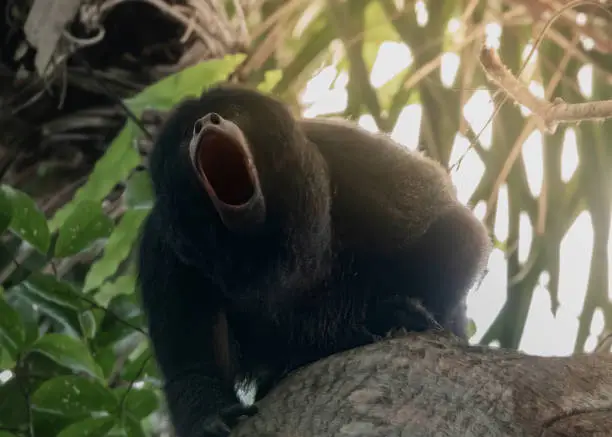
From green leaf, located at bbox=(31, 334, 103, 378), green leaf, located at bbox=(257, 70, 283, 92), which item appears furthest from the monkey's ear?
green leaf, located at bbox=(257, 70, 283, 92)

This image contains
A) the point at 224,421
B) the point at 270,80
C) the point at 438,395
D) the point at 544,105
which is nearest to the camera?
the point at 438,395

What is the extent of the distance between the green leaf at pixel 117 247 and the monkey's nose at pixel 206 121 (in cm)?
35

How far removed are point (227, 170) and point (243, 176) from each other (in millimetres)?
21

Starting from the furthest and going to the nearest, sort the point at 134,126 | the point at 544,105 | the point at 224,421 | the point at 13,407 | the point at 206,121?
the point at 134,126, the point at 13,407, the point at 544,105, the point at 206,121, the point at 224,421

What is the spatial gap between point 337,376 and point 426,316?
43cm

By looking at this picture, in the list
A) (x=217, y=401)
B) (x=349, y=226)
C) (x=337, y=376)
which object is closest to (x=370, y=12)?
(x=349, y=226)

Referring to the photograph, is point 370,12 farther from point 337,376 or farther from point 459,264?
point 337,376

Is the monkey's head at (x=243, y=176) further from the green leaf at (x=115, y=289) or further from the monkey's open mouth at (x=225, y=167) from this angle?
the green leaf at (x=115, y=289)

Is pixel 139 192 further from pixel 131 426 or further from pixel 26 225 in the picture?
pixel 131 426

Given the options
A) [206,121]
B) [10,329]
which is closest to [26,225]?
[10,329]

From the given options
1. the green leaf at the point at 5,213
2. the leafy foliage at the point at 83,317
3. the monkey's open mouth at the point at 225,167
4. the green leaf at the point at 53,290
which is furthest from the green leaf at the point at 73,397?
the monkey's open mouth at the point at 225,167

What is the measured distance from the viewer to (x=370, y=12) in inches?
69.2

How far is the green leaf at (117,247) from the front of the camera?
125cm

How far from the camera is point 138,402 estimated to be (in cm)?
116
